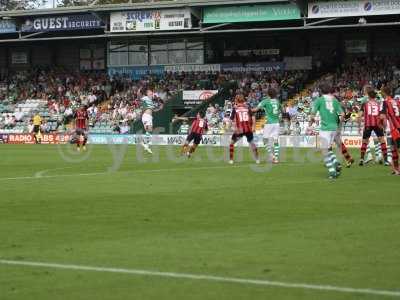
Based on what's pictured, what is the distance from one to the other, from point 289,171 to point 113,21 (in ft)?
111

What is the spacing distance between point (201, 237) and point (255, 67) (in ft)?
154

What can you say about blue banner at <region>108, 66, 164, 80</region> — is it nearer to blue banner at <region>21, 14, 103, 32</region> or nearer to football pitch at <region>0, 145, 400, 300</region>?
blue banner at <region>21, 14, 103, 32</region>

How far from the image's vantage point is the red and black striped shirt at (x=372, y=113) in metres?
26.4

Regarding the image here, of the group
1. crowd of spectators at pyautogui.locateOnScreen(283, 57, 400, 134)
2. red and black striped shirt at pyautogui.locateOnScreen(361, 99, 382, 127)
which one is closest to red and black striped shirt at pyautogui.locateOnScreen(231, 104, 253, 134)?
red and black striped shirt at pyautogui.locateOnScreen(361, 99, 382, 127)

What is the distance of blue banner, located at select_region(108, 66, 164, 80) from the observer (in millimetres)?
63062

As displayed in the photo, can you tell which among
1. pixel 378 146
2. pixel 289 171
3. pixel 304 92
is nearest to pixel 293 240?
pixel 289 171

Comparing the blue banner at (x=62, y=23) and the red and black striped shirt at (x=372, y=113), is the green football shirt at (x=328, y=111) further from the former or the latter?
the blue banner at (x=62, y=23)

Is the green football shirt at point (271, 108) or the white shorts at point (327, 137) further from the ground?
the green football shirt at point (271, 108)

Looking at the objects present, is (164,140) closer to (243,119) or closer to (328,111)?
(243,119)

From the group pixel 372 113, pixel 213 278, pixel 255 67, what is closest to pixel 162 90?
pixel 255 67

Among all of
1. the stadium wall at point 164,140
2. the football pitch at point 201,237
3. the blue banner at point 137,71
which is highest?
the blue banner at point 137,71

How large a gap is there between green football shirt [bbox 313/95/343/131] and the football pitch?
4.20ft

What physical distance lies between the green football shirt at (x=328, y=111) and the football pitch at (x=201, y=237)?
4.20 feet

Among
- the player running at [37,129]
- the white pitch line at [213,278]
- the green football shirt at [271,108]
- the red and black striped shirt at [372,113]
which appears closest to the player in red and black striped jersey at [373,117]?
the red and black striped shirt at [372,113]
